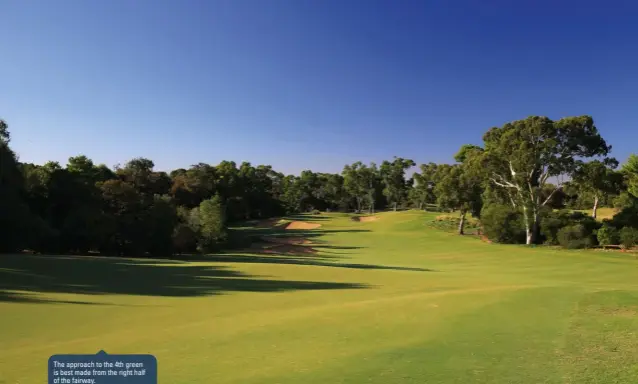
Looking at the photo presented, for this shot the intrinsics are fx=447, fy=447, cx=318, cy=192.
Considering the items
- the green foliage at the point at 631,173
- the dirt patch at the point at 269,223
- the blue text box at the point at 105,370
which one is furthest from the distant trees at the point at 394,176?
the blue text box at the point at 105,370

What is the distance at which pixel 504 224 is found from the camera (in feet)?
136

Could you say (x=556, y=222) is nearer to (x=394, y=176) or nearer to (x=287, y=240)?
(x=287, y=240)

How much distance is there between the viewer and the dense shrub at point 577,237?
3519cm

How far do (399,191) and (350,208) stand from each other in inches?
655

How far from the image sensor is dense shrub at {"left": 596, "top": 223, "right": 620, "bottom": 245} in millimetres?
34000

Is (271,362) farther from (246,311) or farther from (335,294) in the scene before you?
(335,294)

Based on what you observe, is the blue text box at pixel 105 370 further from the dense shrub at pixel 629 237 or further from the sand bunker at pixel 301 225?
the sand bunker at pixel 301 225

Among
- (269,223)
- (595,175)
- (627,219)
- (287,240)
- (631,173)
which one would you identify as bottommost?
(287,240)

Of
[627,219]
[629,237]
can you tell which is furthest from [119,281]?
[627,219]

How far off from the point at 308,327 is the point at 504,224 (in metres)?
36.7

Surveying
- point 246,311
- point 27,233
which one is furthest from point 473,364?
point 27,233

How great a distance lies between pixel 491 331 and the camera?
8578 millimetres

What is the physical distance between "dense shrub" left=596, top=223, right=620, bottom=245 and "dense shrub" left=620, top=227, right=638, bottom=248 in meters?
0.81

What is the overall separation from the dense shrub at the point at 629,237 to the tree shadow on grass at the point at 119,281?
86.8ft
